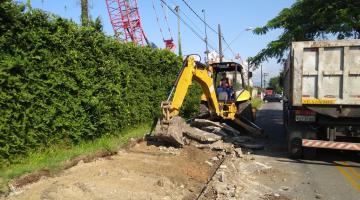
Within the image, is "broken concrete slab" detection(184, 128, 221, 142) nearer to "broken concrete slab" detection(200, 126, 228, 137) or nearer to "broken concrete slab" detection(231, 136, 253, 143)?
"broken concrete slab" detection(200, 126, 228, 137)

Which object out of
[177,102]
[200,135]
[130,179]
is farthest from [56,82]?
[200,135]

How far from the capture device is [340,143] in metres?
10.8

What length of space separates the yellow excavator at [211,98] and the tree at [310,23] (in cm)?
295

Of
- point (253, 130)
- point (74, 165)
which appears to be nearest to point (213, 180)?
point (74, 165)

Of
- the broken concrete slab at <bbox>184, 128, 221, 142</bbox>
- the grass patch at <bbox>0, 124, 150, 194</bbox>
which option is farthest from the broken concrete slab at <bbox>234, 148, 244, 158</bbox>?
the grass patch at <bbox>0, 124, 150, 194</bbox>

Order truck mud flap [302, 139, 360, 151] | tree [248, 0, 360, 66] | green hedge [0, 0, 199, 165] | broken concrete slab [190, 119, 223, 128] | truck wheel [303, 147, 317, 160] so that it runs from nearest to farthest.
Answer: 1. green hedge [0, 0, 199, 165]
2. truck mud flap [302, 139, 360, 151]
3. truck wheel [303, 147, 317, 160]
4. broken concrete slab [190, 119, 223, 128]
5. tree [248, 0, 360, 66]

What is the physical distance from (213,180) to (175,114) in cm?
347

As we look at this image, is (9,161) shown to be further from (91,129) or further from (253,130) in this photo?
(253,130)

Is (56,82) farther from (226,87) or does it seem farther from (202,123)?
(226,87)

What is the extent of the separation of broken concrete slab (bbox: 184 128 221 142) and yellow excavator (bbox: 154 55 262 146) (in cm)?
112

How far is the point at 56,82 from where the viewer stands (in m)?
9.30

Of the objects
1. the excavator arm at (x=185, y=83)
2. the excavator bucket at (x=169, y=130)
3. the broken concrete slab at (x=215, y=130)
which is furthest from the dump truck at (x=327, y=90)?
the broken concrete slab at (x=215, y=130)

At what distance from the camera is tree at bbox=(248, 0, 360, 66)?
1611 cm

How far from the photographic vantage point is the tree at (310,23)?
52.9ft
